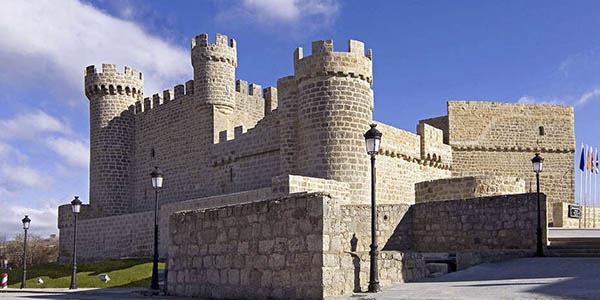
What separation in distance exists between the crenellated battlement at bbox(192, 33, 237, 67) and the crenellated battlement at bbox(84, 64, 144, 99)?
7160 mm

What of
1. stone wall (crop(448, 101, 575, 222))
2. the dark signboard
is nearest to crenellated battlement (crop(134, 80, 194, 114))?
stone wall (crop(448, 101, 575, 222))

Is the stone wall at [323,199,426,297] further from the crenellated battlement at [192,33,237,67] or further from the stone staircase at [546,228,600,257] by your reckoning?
the crenellated battlement at [192,33,237,67]

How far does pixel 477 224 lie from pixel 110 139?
2505 cm

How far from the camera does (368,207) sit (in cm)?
1375

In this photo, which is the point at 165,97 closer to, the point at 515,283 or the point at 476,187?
the point at 476,187

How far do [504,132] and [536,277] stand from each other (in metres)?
21.3

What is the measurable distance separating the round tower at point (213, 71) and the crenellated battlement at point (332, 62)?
28.7 ft

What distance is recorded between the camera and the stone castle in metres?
10.9

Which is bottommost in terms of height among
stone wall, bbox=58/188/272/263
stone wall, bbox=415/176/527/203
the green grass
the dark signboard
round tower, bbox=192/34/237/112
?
the green grass

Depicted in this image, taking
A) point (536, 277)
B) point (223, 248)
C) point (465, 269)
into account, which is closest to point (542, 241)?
point (465, 269)

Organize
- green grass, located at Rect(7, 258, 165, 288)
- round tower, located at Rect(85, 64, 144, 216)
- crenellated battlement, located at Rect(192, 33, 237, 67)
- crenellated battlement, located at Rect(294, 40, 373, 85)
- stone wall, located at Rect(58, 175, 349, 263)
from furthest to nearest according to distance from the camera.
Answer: round tower, located at Rect(85, 64, 144, 216)
crenellated battlement, located at Rect(192, 33, 237, 67)
crenellated battlement, located at Rect(294, 40, 373, 85)
stone wall, located at Rect(58, 175, 349, 263)
green grass, located at Rect(7, 258, 165, 288)

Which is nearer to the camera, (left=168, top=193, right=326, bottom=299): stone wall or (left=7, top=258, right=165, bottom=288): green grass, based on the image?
(left=168, top=193, right=326, bottom=299): stone wall

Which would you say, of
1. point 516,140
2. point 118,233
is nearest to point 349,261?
point 118,233

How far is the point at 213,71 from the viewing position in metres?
29.6
